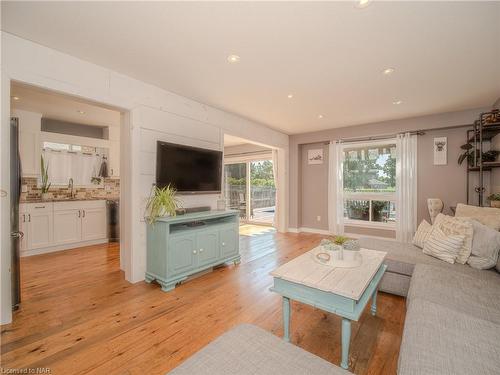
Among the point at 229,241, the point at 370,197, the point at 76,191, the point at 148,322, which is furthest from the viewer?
the point at 370,197

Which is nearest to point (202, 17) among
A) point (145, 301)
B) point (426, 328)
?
point (426, 328)

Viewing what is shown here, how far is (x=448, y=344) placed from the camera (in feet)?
3.55

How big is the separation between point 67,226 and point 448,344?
511cm

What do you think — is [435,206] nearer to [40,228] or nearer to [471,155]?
[471,155]

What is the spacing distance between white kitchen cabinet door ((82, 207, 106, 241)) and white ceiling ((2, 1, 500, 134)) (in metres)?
2.94

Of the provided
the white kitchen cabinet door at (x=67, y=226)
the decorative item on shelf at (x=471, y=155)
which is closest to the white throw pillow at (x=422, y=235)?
the decorative item on shelf at (x=471, y=155)

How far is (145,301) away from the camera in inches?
91.9

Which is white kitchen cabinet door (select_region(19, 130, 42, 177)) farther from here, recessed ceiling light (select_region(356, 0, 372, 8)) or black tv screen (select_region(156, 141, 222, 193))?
recessed ceiling light (select_region(356, 0, 372, 8))

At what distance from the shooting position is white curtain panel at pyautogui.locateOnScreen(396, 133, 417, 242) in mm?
4344

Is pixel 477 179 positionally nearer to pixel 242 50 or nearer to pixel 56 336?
pixel 242 50

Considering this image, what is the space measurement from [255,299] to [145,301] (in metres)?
1.13

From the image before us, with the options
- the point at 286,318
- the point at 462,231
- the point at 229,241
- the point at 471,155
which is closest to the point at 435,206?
the point at 471,155

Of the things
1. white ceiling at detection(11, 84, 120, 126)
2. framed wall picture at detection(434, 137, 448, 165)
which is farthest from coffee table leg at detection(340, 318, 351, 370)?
framed wall picture at detection(434, 137, 448, 165)

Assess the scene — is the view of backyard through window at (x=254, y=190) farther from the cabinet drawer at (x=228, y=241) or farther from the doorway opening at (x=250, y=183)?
the cabinet drawer at (x=228, y=241)
